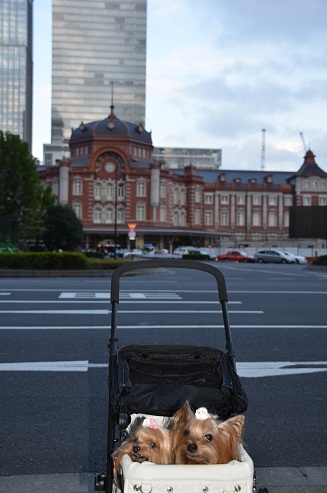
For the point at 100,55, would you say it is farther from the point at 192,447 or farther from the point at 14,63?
the point at 192,447

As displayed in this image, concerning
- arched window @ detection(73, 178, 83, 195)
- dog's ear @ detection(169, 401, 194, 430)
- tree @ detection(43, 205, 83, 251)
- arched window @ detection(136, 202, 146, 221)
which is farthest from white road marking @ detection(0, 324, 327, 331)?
arched window @ detection(73, 178, 83, 195)

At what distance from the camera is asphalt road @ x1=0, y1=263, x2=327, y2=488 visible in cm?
423

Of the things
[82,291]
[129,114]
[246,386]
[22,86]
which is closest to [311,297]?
[82,291]

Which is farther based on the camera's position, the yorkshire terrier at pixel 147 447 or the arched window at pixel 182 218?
the arched window at pixel 182 218

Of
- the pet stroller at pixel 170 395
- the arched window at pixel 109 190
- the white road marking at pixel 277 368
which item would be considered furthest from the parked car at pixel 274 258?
the pet stroller at pixel 170 395

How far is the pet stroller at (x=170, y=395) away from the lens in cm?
227

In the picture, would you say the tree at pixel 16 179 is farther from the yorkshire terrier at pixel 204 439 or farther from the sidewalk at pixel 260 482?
the yorkshire terrier at pixel 204 439

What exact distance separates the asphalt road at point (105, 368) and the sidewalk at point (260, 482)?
183 mm

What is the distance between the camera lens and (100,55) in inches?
6033

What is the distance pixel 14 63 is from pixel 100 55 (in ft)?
76.4

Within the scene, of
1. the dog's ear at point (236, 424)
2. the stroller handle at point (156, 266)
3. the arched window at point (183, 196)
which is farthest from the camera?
the arched window at point (183, 196)

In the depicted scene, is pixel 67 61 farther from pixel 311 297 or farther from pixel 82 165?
pixel 311 297

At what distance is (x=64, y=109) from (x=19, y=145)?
11033 centimetres

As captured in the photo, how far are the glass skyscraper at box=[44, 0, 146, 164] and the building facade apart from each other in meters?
65.4
